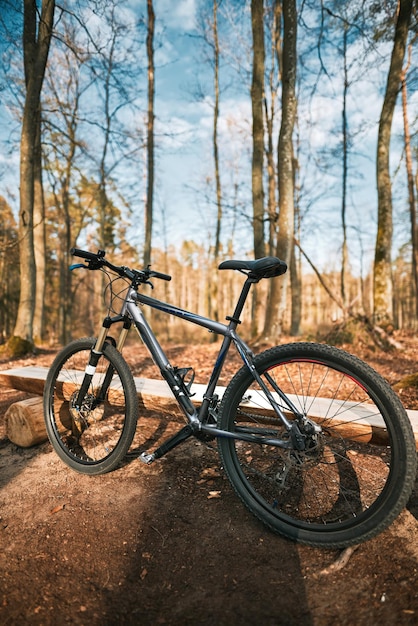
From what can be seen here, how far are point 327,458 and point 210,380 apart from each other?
40.1 inches

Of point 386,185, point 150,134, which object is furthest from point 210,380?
point 150,134

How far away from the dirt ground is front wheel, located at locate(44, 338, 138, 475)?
0.22 metres

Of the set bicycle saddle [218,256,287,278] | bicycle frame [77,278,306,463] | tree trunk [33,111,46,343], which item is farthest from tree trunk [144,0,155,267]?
bicycle saddle [218,256,287,278]

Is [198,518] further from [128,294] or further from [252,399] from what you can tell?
[128,294]

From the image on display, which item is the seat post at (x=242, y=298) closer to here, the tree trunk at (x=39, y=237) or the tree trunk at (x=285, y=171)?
the tree trunk at (x=285, y=171)

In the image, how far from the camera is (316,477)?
2.30 metres

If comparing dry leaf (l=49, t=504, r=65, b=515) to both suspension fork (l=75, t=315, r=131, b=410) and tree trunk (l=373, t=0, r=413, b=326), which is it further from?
tree trunk (l=373, t=0, r=413, b=326)

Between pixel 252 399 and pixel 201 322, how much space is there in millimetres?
588

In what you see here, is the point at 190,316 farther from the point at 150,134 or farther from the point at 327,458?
the point at 150,134

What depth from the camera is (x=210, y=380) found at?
88.9 inches

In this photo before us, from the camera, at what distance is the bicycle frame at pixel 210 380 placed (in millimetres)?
1955

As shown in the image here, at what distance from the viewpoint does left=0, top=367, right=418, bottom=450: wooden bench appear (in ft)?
6.63

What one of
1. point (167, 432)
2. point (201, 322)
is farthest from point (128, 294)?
point (167, 432)

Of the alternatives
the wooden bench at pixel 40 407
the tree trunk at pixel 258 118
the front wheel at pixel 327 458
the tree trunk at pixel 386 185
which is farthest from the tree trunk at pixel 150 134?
the front wheel at pixel 327 458
